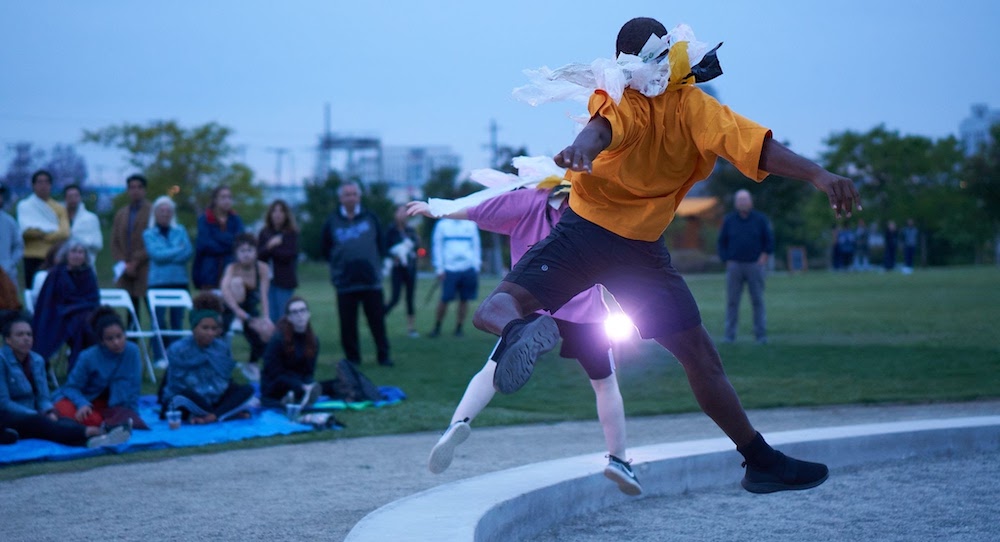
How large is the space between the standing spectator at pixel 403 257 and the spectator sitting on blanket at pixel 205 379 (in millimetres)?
6642

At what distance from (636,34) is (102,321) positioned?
6.08 metres

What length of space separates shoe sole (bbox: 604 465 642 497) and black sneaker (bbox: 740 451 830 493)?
76 cm

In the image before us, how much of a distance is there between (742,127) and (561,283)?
943 mm

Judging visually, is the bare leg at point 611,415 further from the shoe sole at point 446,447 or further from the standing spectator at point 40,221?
the standing spectator at point 40,221

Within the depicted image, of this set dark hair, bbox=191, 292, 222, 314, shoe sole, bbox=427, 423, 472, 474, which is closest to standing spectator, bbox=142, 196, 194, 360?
dark hair, bbox=191, 292, 222, 314

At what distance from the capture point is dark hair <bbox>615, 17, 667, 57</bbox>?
4.89 meters

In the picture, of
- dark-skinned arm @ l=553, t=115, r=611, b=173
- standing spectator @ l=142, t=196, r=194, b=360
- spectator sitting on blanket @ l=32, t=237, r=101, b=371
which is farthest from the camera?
standing spectator @ l=142, t=196, r=194, b=360

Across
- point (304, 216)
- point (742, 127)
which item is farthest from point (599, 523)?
point (304, 216)

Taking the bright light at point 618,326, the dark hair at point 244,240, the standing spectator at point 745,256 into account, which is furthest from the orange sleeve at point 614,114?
the standing spectator at point 745,256

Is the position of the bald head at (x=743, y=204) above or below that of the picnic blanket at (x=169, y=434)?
above

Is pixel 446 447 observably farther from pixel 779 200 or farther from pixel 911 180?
pixel 911 180

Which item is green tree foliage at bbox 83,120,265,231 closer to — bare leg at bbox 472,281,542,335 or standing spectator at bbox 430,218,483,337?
standing spectator at bbox 430,218,483,337

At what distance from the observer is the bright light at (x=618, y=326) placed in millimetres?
6133

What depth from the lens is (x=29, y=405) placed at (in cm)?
852
